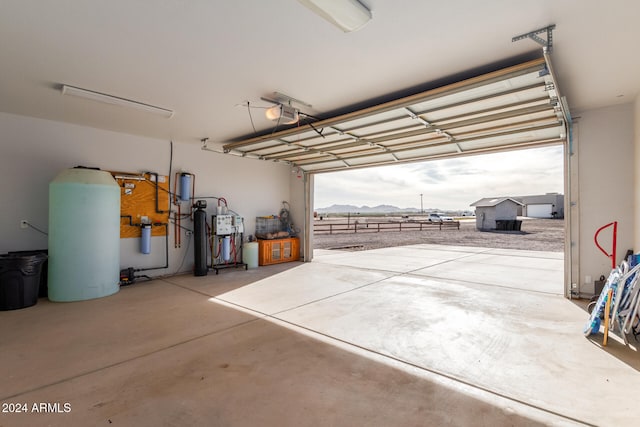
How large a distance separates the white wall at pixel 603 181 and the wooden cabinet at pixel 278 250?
229 inches

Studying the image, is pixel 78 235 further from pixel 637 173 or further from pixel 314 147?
pixel 637 173

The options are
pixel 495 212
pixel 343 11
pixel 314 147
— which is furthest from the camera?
pixel 495 212

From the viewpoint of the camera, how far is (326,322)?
136 inches

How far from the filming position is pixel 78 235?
170 inches

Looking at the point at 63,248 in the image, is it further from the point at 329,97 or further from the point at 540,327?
the point at 540,327

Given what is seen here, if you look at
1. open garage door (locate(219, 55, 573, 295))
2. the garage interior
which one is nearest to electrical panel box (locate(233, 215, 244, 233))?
the garage interior

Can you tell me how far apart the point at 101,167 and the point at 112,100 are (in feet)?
6.43

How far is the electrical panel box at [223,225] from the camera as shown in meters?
6.52

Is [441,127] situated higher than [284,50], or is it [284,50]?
[284,50]

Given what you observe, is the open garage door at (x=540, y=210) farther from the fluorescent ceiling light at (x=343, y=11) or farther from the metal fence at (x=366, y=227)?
the fluorescent ceiling light at (x=343, y=11)

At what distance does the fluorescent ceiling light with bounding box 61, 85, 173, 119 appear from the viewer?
3.70 m

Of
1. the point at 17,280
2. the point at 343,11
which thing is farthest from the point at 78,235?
the point at 343,11

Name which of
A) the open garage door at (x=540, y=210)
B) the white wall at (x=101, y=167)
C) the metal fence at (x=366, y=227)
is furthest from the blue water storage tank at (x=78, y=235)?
the open garage door at (x=540, y=210)

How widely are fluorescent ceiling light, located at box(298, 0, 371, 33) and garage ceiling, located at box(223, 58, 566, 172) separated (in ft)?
4.97
